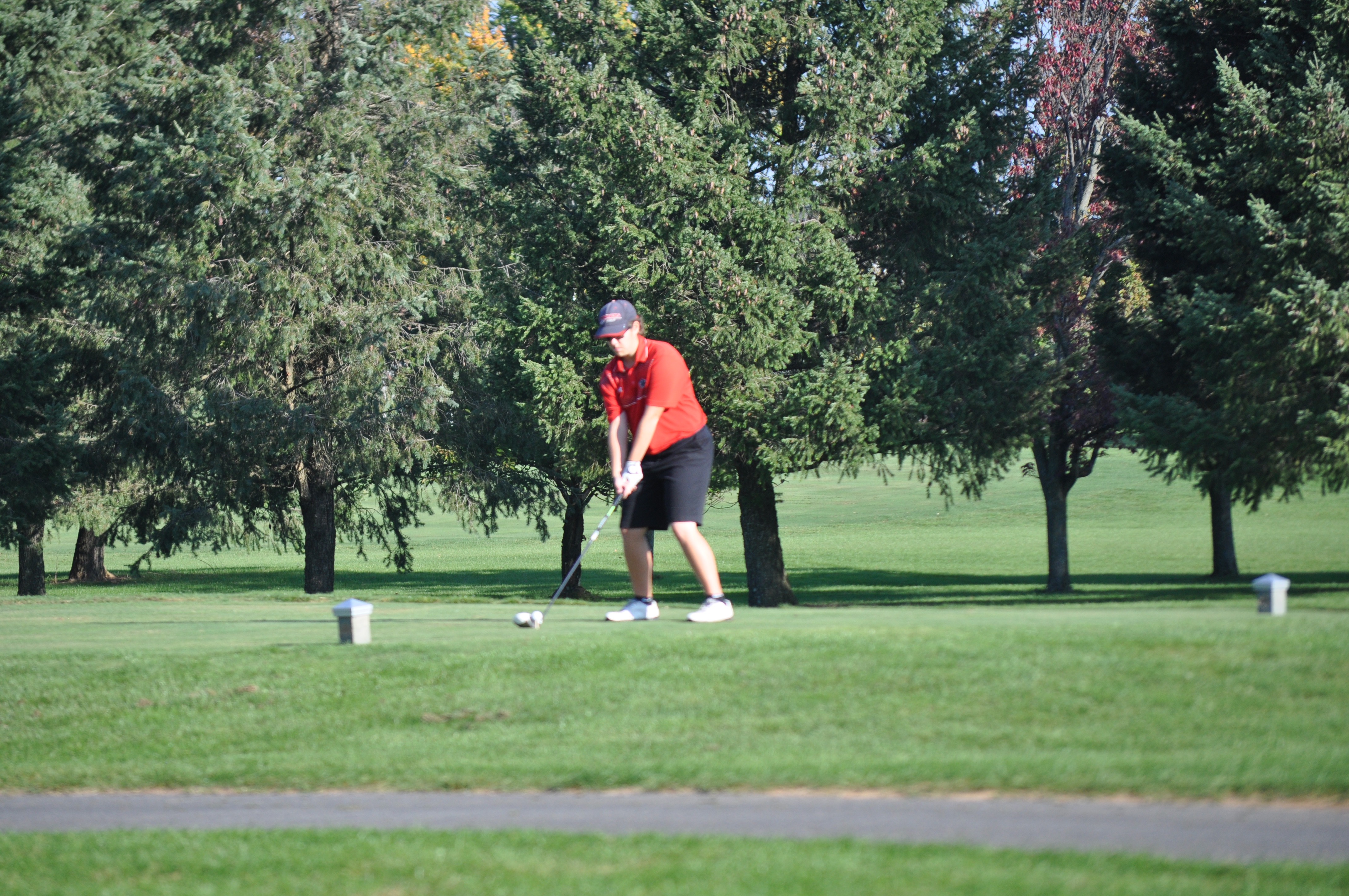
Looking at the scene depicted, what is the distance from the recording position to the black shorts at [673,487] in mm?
9219

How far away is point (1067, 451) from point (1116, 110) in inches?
331

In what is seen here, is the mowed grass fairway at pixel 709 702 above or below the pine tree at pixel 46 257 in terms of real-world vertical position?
below

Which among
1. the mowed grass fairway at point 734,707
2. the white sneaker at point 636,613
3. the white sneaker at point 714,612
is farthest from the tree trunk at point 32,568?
the white sneaker at point 714,612

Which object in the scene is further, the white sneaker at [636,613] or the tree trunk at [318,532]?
the tree trunk at [318,532]

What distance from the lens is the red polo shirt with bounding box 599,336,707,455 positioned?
358 inches

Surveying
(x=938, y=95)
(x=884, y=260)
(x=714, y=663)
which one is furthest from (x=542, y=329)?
(x=714, y=663)

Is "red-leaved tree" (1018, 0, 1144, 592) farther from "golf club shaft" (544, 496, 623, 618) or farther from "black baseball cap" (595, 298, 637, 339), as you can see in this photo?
"black baseball cap" (595, 298, 637, 339)

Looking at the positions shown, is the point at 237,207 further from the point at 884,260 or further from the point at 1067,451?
the point at 1067,451

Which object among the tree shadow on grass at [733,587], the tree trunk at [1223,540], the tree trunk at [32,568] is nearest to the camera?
the tree shadow on grass at [733,587]

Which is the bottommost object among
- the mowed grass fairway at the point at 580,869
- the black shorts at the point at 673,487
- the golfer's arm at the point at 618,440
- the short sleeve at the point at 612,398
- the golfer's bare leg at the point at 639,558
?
the mowed grass fairway at the point at 580,869

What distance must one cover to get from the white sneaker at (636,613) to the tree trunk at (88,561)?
98.7 ft

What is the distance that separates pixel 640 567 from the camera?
9602 millimetres

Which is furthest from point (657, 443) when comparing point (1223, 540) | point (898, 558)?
point (898, 558)

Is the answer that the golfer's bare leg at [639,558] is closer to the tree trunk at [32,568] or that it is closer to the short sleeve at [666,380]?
the short sleeve at [666,380]
